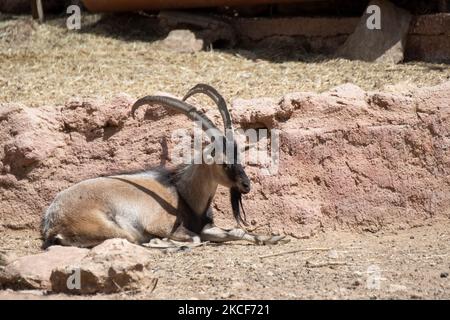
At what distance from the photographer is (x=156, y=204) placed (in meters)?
7.55

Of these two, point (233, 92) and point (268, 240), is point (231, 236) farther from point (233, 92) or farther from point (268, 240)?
point (233, 92)

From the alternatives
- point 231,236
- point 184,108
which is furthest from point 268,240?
point 184,108

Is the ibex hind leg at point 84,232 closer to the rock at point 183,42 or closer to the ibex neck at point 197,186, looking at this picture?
the ibex neck at point 197,186

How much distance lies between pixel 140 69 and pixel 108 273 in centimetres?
418

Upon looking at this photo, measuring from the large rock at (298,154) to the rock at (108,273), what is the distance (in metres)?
2.02

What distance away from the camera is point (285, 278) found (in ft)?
19.6

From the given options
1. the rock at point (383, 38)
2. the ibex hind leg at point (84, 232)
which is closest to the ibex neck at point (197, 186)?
Result: the ibex hind leg at point (84, 232)

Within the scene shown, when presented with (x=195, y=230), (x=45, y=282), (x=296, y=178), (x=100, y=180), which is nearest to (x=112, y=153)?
(x=100, y=180)

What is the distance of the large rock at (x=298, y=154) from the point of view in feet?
24.5

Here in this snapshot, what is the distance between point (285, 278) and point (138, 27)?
5822 millimetres

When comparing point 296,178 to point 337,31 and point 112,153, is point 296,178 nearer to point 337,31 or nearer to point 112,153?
point 112,153

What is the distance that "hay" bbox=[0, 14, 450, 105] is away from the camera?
8609mm

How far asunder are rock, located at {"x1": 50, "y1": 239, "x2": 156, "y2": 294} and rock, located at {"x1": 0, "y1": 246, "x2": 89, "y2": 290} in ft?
0.47

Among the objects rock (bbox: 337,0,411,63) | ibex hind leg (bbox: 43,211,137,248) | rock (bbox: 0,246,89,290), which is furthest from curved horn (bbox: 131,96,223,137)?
rock (bbox: 337,0,411,63)
